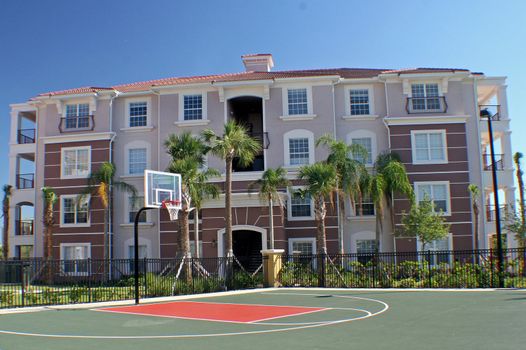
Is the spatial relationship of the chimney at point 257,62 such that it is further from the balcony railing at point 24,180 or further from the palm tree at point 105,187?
the balcony railing at point 24,180

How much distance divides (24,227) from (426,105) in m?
31.3

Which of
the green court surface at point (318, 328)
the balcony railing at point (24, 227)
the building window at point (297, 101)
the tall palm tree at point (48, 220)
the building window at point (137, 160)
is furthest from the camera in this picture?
the balcony railing at point (24, 227)

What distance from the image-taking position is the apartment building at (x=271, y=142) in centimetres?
3644

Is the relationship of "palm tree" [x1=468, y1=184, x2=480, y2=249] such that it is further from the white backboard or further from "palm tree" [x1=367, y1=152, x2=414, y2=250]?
the white backboard

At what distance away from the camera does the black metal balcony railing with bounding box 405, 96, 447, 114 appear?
1487 inches

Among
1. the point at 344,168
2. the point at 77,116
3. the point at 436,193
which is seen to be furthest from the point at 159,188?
the point at 436,193

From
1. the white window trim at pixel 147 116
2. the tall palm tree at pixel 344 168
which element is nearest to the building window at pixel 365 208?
the tall palm tree at pixel 344 168

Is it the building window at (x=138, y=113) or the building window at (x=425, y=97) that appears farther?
the building window at (x=138, y=113)

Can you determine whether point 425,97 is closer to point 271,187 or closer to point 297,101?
point 297,101

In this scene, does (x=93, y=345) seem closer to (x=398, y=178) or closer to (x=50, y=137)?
(x=398, y=178)

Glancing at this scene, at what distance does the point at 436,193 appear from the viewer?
36.6 metres

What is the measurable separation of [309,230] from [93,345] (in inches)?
992

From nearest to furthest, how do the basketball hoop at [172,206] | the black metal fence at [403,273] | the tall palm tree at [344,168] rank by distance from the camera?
the basketball hoop at [172,206] < the black metal fence at [403,273] < the tall palm tree at [344,168]

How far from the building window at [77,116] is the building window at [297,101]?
14.9 meters
